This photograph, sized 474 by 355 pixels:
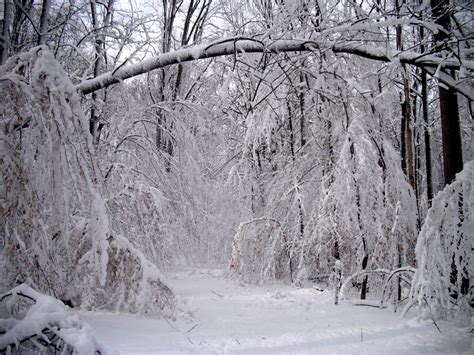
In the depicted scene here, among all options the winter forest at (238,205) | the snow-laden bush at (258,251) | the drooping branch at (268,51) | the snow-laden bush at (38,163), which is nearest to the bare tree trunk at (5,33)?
the winter forest at (238,205)

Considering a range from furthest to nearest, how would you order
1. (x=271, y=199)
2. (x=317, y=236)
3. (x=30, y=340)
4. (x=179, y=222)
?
(x=271, y=199) → (x=317, y=236) → (x=179, y=222) → (x=30, y=340)

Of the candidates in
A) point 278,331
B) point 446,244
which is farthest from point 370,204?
point 278,331

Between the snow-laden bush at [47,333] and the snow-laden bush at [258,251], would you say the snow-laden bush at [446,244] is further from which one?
the snow-laden bush at [258,251]

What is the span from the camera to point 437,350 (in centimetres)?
373

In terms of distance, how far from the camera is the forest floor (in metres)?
3.73

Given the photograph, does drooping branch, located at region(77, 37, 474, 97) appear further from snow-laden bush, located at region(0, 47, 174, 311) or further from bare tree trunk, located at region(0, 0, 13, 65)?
snow-laden bush, located at region(0, 47, 174, 311)

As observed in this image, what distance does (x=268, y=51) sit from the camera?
3260 mm

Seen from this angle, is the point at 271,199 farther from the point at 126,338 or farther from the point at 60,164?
the point at 60,164

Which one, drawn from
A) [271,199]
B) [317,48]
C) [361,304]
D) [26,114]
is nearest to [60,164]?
[26,114]

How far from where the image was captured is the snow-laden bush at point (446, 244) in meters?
3.73

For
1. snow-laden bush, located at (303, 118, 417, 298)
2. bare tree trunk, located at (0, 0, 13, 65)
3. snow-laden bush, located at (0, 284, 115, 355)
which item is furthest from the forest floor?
bare tree trunk, located at (0, 0, 13, 65)

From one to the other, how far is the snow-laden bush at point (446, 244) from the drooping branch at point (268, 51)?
4.09 feet

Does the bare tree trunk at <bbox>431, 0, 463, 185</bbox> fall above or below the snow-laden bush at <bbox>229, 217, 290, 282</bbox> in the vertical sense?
above

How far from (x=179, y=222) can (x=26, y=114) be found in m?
4.05
